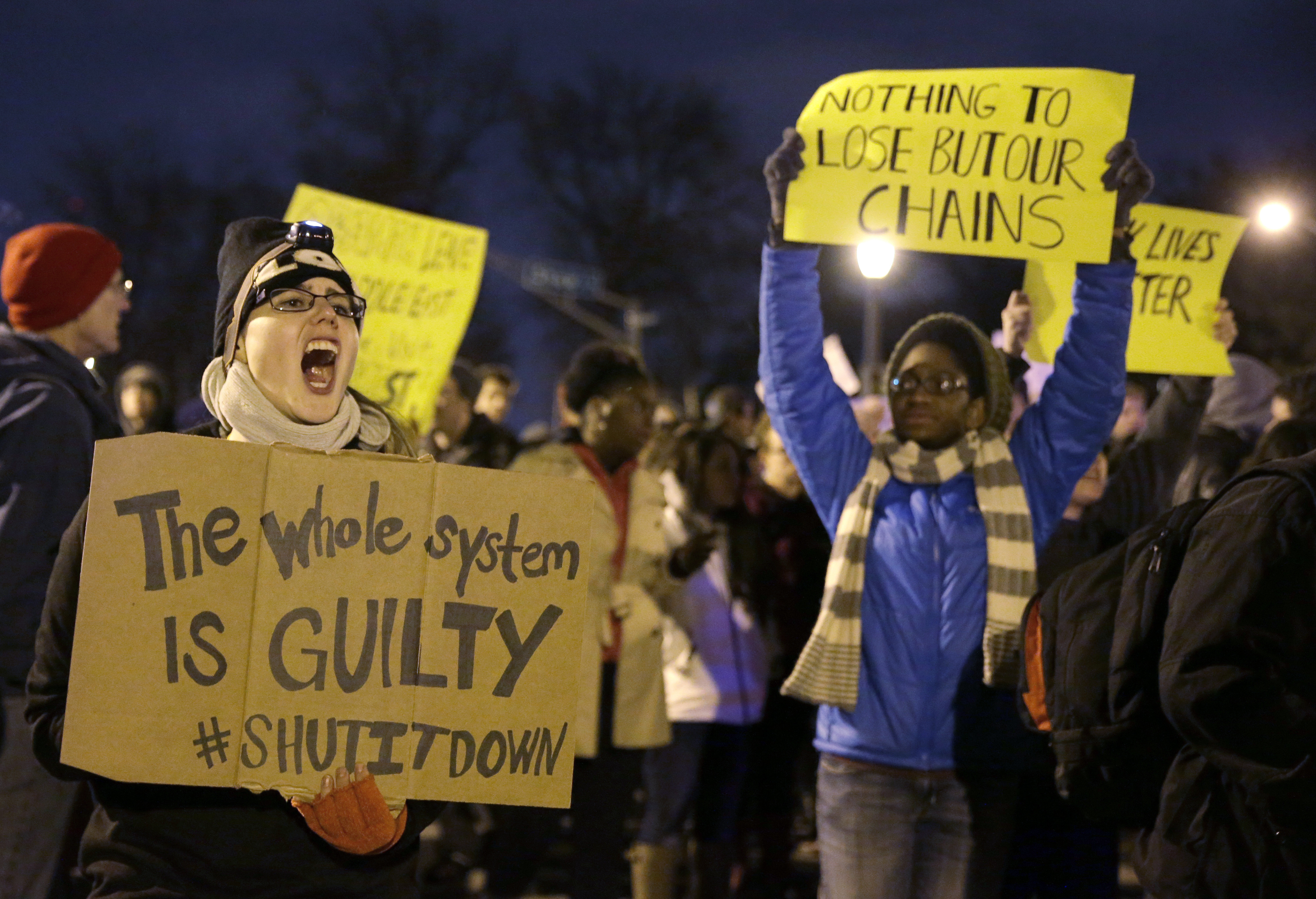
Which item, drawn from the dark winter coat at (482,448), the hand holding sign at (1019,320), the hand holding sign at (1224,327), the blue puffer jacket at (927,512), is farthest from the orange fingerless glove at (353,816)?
the dark winter coat at (482,448)

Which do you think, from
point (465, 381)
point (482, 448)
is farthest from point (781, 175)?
point (465, 381)

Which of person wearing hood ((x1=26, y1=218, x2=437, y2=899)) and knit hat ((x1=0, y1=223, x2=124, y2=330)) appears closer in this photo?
person wearing hood ((x1=26, y1=218, x2=437, y2=899))

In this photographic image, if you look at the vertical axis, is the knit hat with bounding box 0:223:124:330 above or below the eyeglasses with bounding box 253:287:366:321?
above

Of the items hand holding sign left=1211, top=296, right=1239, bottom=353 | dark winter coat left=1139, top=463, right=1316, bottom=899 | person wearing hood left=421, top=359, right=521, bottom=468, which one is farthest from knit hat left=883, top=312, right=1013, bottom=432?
person wearing hood left=421, top=359, right=521, bottom=468

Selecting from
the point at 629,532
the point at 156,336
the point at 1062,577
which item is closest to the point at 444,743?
the point at 1062,577

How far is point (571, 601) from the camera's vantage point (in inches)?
104

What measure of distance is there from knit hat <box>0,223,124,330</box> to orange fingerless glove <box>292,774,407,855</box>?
2.53 metres

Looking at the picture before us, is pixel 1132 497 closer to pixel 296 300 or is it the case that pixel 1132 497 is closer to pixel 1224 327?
pixel 1224 327

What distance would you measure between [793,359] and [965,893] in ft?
5.05

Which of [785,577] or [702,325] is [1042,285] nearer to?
[785,577]

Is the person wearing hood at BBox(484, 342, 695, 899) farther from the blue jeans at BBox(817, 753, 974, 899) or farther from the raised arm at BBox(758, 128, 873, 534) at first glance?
the blue jeans at BBox(817, 753, 974, 899)

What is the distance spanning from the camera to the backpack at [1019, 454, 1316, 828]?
10.2ft

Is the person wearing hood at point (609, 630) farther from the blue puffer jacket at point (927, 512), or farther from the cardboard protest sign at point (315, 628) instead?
the cardboard protest sign at point (315, 628)

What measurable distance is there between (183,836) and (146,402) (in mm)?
6276
